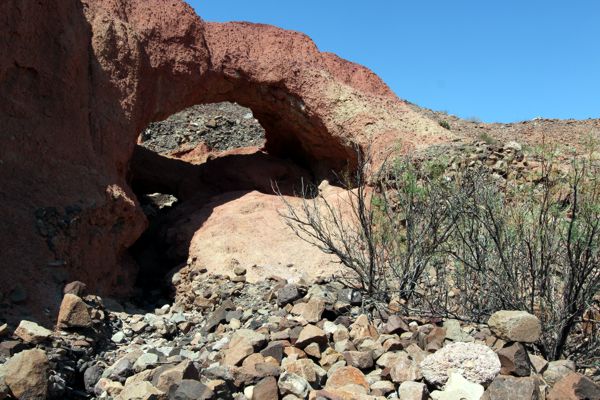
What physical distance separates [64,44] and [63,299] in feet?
9.02

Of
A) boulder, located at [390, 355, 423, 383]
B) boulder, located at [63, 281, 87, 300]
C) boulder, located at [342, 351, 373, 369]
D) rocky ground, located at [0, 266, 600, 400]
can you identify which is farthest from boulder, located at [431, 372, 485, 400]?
boulder, located at [63, 281, 87, 300]

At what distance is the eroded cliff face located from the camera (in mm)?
5566

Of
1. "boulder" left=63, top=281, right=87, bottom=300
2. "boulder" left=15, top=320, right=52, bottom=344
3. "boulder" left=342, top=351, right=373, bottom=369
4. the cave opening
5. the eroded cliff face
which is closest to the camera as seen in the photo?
"boulder" left=342, top=351, right=373, bottom=369

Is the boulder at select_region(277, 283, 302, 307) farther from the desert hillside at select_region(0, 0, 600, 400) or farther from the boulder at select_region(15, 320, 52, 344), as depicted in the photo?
the boulder at select_region(15, 320, 52, 344)

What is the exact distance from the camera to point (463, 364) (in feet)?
11.4

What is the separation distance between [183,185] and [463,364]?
6.54m

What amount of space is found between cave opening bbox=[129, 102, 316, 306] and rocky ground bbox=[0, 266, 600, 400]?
1.53 m

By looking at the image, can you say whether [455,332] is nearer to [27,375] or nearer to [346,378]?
[346,378]

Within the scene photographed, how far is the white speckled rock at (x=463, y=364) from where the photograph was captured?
3404 millimetres

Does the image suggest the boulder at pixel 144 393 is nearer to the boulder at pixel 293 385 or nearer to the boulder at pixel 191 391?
the boulder at pixel 191 391

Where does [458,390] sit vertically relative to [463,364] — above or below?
below

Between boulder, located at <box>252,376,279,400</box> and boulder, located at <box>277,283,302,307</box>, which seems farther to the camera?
boulder, located at <box>277,283,302,307</box>

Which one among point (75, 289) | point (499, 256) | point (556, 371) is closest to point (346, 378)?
point (556, 371)

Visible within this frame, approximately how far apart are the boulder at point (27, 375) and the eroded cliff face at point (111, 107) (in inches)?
48.5
